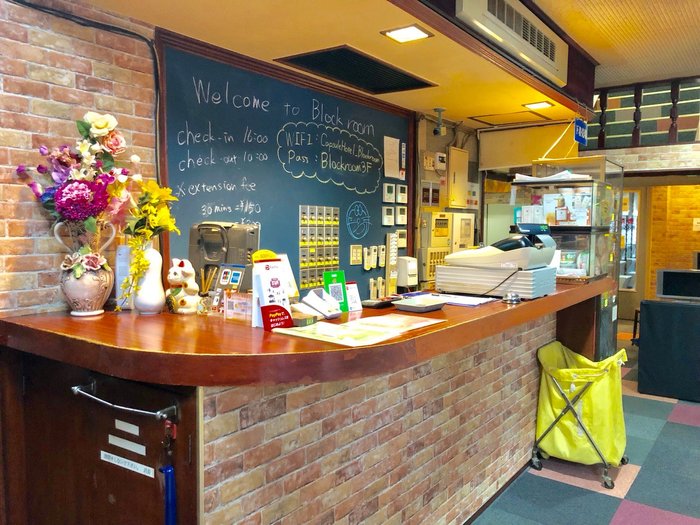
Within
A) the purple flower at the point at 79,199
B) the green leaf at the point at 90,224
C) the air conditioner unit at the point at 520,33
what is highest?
the air conditioner unit at the point at 520,33

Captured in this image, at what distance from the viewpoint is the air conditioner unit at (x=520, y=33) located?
2.98 m

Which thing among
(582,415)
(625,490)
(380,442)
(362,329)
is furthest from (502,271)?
(625,490)

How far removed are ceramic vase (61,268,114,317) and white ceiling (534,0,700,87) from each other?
10.5 ft

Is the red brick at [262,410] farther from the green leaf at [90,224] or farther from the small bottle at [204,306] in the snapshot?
the green leaf at [90,224]

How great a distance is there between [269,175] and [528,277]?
1684mm

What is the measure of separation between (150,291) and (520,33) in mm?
2726

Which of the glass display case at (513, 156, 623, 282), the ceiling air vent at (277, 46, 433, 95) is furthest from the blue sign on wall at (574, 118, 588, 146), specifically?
the ceiling air vent at (277, 46, 433, 95)

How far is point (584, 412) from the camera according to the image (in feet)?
11.2

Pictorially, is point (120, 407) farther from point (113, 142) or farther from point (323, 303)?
point (113, 142)

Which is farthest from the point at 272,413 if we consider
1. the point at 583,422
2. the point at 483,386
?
the point at 583,422

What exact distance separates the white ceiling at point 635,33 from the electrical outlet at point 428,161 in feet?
4.57

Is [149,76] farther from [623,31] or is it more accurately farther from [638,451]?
[638,451]

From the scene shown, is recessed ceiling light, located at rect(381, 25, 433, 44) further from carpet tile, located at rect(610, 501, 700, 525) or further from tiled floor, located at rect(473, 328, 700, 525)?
carpet tile, located at rect(610, 501, 700, 525)

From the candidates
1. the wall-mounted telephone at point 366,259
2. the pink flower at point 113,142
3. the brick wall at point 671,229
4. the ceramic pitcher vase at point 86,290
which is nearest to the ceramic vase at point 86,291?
the ceramic pitcher vase at point 86,290
